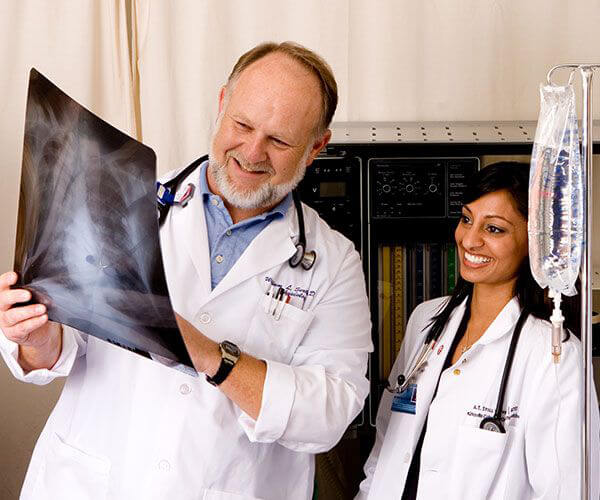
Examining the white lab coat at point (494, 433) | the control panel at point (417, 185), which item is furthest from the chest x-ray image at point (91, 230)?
the control panel at point (417, 185)

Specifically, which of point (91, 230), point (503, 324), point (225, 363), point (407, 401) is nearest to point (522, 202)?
point (503, 324)

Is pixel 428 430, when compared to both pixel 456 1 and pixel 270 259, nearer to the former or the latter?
pixel 270 259

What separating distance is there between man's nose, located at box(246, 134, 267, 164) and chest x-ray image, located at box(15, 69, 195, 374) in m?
0.32

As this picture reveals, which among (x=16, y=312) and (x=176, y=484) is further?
(x=176, y=484)

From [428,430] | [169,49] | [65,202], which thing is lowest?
[428,430]

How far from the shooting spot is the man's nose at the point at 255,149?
1454 mm

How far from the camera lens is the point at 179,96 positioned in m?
2.41

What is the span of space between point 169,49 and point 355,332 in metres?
1.25

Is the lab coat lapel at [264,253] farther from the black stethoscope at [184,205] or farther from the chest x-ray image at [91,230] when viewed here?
the chest x-ray image at [91,230]

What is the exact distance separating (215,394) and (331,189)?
0.72m

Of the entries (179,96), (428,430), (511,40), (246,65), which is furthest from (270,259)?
(511,40)

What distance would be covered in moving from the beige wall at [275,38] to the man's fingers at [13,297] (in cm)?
127

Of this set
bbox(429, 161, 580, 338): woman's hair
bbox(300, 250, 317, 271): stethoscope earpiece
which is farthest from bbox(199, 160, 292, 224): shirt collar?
bbox(429, 161, 580, 338): woman's hair

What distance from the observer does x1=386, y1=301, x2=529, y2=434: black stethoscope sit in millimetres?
1514
